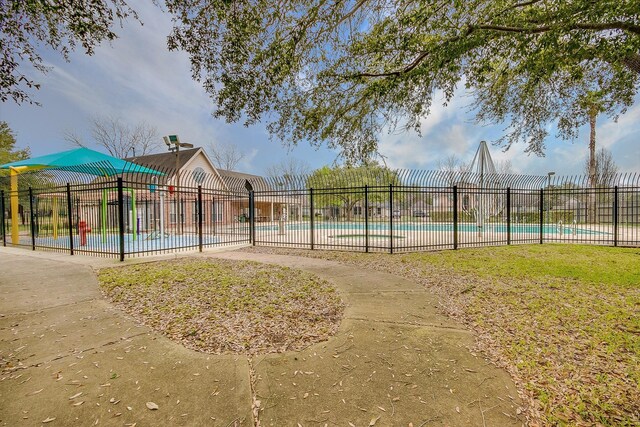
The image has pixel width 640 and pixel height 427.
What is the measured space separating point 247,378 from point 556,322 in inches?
152

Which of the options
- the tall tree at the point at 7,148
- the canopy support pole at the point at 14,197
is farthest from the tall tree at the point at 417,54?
the tall tree at the point at 7,148

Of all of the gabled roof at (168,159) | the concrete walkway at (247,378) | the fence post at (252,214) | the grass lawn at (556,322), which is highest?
the gabled roof at (168,159)

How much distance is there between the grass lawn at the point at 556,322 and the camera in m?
2.29

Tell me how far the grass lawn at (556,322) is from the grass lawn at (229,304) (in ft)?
Answer: 6.30

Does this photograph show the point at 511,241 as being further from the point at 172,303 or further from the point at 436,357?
the point at 172,303

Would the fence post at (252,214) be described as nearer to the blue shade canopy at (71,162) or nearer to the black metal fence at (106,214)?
the black metal fence at (106,214)

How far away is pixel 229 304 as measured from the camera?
14.4 ft

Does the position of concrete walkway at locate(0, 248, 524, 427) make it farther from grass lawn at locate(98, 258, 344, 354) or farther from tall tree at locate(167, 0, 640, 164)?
tall tree at locate(167, 0, 640, 164)

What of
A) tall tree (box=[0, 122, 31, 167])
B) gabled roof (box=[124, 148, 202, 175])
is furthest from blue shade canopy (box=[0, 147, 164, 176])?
tall tree (box=[0, 122, 31, 167])

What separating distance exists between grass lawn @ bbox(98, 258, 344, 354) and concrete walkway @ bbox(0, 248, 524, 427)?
0.76 ft

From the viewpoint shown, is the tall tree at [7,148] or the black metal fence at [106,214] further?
the tall tree at [7,148]

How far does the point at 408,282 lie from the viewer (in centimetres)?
577

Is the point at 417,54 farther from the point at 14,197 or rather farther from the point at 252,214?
the point at 14,197

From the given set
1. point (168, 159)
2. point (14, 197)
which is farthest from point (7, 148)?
point (14, 197)
